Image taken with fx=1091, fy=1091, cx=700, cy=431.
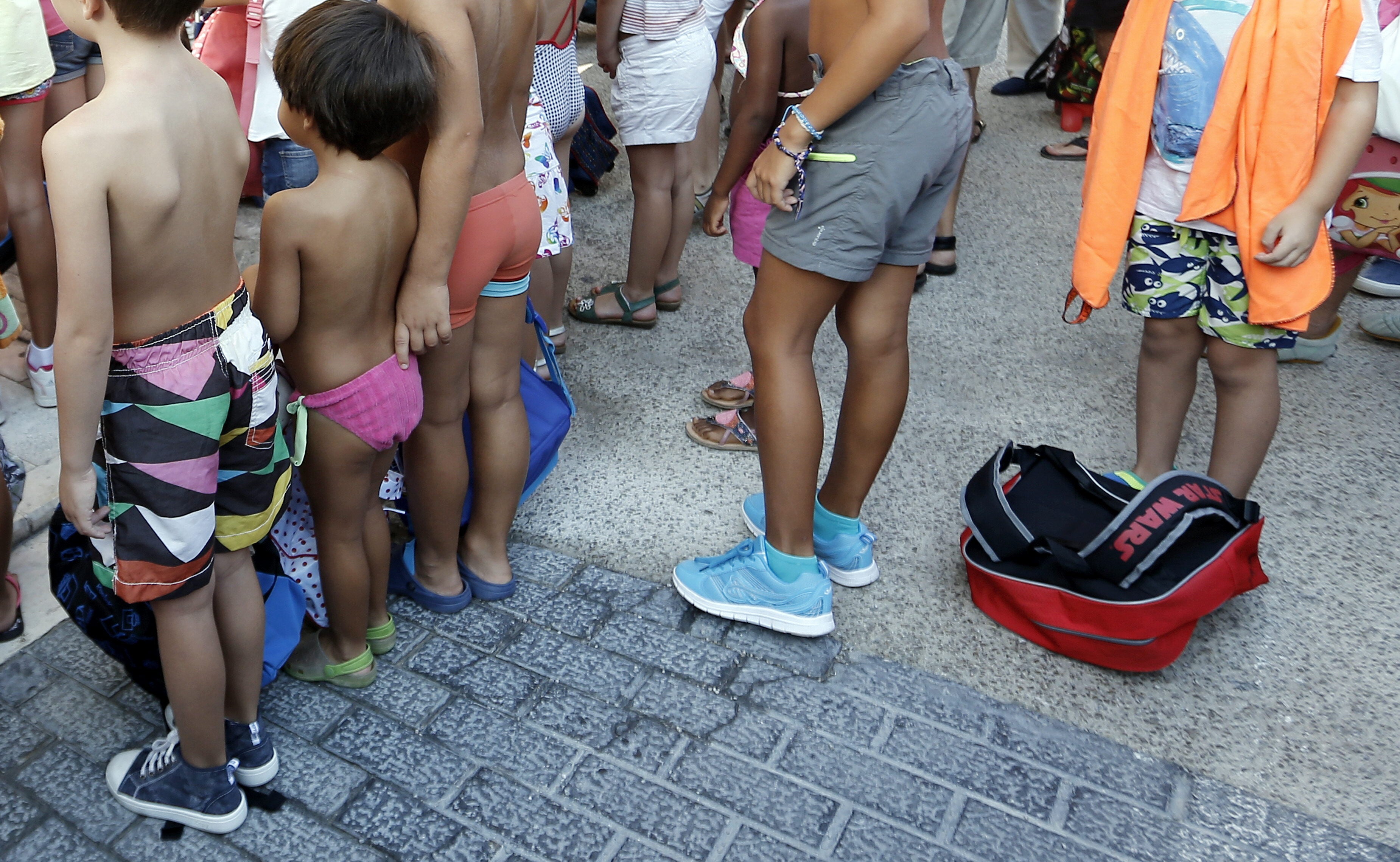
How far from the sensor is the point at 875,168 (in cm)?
236

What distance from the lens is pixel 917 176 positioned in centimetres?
239

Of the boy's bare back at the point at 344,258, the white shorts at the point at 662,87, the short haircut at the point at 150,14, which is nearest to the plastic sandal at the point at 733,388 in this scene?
the white shorts at the point at 662,87

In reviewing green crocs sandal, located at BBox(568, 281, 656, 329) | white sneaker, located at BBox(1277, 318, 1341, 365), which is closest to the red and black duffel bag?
white sneaker, located at BBox(1277, 318, 1341, 365)

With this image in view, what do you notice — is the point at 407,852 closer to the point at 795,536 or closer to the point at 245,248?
the point at 795,536

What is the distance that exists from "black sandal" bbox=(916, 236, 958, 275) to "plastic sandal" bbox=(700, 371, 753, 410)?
54.2 inches

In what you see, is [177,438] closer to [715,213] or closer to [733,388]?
[715,213]

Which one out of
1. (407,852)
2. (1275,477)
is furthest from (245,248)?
(1275,477)

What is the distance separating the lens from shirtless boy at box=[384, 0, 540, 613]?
2.16m

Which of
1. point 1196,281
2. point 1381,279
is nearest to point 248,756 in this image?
point 1196,281

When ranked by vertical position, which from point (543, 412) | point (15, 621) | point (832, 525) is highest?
point (543, 412)

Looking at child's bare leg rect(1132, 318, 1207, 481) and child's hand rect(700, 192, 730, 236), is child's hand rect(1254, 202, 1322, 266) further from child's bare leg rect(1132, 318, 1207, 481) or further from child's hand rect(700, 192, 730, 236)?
child's hand rect(700, 192, 730, 236)

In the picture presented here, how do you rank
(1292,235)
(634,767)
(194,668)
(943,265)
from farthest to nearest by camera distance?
(943,265), (1292,235), (634,767), (194,668)

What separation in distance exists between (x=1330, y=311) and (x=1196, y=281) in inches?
65.2

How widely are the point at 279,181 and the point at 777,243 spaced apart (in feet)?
4.93
